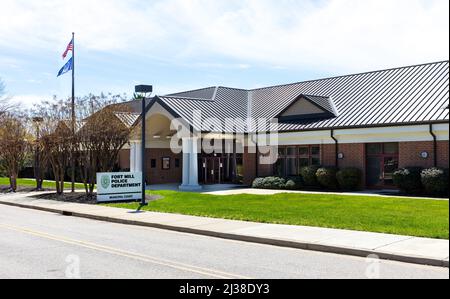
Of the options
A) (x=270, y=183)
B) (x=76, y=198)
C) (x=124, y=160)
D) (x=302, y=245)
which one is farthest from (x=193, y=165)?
(x=302, y=245)

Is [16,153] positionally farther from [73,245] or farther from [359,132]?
[73,245]

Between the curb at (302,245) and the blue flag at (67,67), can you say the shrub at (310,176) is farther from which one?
the blue flag at (67,67)

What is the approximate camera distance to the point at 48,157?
2862cm

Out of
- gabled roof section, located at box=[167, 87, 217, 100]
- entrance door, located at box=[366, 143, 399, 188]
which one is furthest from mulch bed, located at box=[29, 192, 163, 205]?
gabled roof section, located at box=[167, 87, 217, 100]

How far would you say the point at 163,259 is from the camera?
9.99m

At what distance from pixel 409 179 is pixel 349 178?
3.36 m

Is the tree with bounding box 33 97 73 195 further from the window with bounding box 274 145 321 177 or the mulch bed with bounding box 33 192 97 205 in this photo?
the window with bounding box 274 145 321 177

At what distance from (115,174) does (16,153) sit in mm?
13016

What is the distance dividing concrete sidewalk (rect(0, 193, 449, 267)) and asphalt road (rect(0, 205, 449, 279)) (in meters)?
0.32

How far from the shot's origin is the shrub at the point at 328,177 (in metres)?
26.7

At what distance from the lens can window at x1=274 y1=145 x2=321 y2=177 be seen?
95.7 ft

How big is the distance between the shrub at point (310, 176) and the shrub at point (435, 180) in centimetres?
616
